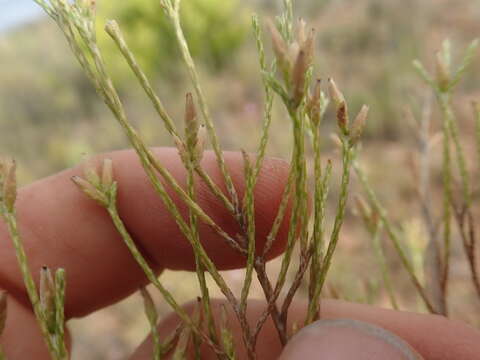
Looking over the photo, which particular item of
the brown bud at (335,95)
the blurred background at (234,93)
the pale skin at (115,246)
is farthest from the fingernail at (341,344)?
the blurred background at (234,93)

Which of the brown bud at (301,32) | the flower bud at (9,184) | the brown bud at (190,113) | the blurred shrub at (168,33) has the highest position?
the blurred shrub at (168,33)

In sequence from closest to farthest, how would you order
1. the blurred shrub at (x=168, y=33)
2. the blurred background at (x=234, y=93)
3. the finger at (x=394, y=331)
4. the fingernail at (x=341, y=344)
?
the fingernail at (x=341, y=344)
the finger at (x=394, y=331)
the blurred background at (x=234, y=93)
the blurred shrub at (x=168, y=33)

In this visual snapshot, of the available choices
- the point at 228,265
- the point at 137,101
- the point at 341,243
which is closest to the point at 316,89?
the point at 228,265

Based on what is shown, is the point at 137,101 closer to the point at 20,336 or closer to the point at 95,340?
the point at 95,340

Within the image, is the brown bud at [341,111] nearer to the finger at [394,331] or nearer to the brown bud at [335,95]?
the brown bud at [335,95]

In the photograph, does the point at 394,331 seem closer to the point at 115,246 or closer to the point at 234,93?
the point at 115,246

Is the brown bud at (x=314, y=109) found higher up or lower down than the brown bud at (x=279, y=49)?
lower down
